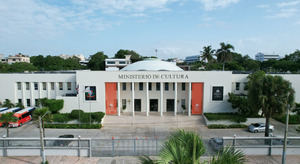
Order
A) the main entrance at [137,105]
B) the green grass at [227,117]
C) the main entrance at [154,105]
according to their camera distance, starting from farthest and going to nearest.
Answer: the main entrance at [154,105], the main entrance at [137,105], the green grass at [227,117]

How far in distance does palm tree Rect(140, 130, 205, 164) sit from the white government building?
73.1 feet

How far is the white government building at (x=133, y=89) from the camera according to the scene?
29.1 metres

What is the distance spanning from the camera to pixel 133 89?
29.2 metres

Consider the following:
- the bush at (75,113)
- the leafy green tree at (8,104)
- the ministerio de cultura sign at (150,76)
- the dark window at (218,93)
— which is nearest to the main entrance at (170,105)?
the ministerio de cultura sign at (150,76)

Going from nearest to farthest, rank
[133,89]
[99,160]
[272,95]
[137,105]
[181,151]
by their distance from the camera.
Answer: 1. [181,151]
2. [99,160]
3. [272,95]
4. [133,89]
5. [137,105]

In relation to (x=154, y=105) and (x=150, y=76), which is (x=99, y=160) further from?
(x=154, y=105)

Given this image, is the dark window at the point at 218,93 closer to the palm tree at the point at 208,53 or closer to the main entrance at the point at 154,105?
the main entrance at the point at 154,105

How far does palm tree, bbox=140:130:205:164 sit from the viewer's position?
19.3 feet

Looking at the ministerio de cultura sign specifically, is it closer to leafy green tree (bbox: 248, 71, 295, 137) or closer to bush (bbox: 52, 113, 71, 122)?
bush (bbox: 52, 113, 71, 122)

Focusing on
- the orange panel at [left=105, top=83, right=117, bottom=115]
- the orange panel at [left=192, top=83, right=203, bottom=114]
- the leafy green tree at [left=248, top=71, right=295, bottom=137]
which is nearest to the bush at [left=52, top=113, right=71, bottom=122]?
the orange panel at [left=105, top=83, right=117, bottom=115]

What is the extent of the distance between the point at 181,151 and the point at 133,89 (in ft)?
77.3

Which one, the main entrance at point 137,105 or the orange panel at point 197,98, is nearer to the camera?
the orange panel at point 197,98

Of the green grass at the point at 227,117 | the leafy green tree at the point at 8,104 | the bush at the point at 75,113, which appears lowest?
the green grass at the point at 227,117

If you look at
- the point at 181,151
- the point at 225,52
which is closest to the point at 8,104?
the point at 181,151
